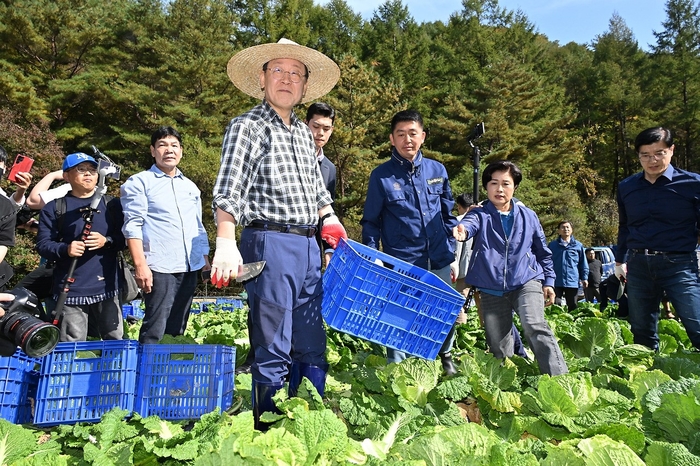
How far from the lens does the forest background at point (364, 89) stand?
969 inches

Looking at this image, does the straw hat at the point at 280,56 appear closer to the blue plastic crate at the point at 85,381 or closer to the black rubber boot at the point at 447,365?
the blue plastic crate at the point at 85,381

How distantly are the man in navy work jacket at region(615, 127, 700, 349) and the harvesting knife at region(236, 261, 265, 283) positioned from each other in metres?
3.09

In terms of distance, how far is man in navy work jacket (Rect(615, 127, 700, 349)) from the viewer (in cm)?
393

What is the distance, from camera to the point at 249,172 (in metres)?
2.67

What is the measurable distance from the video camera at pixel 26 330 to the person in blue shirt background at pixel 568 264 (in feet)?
28.3

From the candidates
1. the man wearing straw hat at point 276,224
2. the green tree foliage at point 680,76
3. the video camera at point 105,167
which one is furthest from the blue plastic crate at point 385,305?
the green tree foliage at point 680,76

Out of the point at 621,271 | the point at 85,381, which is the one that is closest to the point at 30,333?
the point at 85,381

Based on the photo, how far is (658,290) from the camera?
411 cm

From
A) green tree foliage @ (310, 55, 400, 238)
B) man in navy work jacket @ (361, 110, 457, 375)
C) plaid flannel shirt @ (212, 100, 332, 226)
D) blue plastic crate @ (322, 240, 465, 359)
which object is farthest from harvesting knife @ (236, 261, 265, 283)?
green tree foliage @ (310, 55, 400, 238)

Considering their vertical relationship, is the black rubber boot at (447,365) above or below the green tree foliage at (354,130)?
below

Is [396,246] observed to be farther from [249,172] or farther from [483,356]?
[249,172]

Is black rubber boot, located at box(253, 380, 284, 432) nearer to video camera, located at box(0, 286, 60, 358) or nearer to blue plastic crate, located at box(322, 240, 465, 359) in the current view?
blue plastic crate, located at box(322, 240, 465, 359)

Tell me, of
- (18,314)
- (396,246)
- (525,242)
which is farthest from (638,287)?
(18,314)

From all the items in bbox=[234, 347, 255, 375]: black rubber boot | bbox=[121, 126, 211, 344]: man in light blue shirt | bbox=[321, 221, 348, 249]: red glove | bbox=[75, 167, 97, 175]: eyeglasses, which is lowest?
bbox=[234, 347, 255, 375]: black rubber boot
